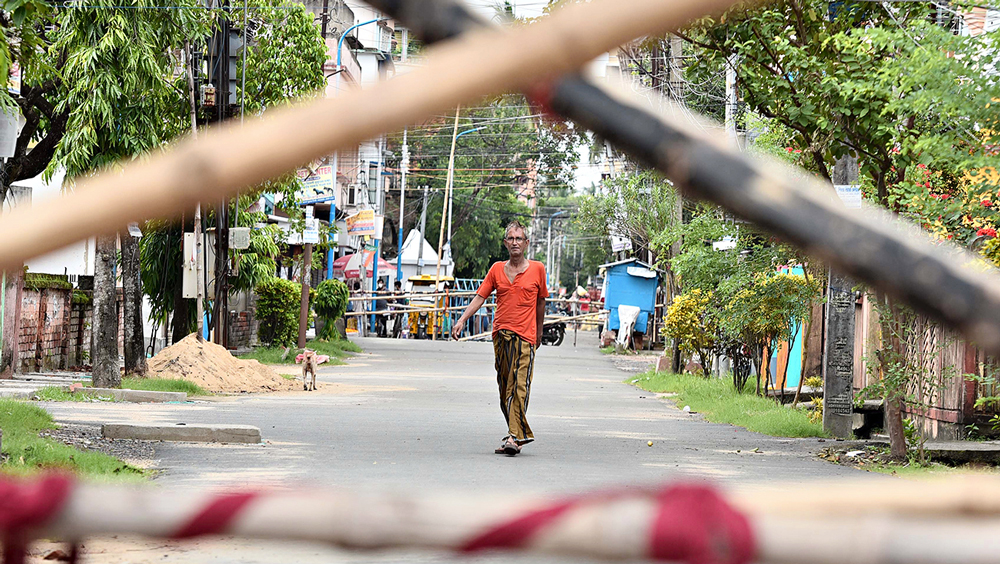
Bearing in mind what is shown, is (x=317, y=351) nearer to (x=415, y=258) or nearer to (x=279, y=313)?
(x=279, y=313)

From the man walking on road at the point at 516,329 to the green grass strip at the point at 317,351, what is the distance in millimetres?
13694

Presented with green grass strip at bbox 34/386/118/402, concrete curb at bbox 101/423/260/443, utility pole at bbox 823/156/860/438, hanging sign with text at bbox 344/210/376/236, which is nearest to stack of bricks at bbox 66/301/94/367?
green grass strip at bbox 34/386/118/402

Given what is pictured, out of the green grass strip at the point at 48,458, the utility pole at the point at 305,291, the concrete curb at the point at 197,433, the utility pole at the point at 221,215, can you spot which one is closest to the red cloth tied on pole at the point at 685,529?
the green grass strip at the point at 48,458

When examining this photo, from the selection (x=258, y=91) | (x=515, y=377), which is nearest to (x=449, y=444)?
(x=515, y=377)

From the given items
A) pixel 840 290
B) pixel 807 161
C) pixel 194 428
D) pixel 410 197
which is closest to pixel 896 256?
pixel 194 428

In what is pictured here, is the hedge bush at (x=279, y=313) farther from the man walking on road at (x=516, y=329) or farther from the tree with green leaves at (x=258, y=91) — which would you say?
the man walking on road at (x=516, y=329)

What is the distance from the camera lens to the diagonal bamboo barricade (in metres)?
0.96

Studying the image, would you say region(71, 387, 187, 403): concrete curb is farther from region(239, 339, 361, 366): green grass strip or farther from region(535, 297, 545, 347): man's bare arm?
region(239, 339, 361, 366): green grass strip

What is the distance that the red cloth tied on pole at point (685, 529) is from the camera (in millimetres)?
941

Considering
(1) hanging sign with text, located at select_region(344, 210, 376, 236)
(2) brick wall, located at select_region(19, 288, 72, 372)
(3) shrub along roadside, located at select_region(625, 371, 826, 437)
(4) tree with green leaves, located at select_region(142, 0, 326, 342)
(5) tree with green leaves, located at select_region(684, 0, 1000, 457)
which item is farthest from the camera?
(1) hanging sign with text, located at select_region(344, 210, 376, 236)

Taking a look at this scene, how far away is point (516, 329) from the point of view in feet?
31.7

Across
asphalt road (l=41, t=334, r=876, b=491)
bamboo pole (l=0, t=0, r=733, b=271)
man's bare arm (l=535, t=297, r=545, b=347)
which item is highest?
bamboo pole (l=0, t=0, r=733, b=271)

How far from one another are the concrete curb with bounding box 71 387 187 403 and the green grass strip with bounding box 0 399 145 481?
15.4 ft

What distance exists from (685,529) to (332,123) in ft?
1.52
